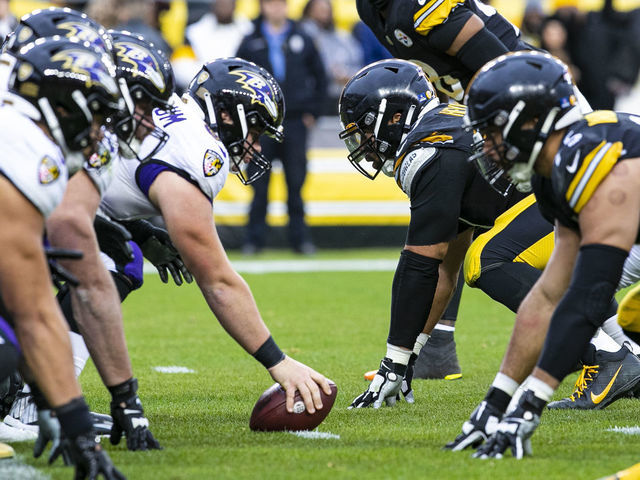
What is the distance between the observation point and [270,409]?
4.04 m

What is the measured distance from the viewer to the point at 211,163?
3.91 metres

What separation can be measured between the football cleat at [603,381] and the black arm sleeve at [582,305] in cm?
141

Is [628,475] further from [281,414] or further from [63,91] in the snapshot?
[63,91]

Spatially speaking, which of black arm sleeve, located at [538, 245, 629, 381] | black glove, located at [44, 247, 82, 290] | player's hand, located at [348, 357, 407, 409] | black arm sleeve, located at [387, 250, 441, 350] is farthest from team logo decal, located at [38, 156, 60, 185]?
player's hand, located at [348, 357, 407, 409]

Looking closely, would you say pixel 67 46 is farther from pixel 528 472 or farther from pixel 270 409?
pixel 528 472

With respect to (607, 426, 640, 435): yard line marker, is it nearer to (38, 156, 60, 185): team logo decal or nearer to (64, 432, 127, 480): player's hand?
(64, 432, 127, 480): player's hand

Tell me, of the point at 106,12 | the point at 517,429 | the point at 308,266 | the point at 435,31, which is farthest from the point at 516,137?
the point at 308,266

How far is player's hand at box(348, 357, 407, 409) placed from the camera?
180 inches

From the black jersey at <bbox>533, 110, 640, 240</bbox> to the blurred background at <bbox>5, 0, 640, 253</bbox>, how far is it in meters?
8.21

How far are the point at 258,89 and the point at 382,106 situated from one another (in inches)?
23.4

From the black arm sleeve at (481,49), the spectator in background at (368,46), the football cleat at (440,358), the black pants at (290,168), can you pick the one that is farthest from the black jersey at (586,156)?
the spectator in background at (368,46)

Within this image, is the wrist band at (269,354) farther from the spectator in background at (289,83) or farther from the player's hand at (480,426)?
the spectator in background at (289,83)

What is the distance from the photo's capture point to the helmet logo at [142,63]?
3.83 meters

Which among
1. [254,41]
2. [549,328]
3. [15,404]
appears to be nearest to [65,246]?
[15,404]
